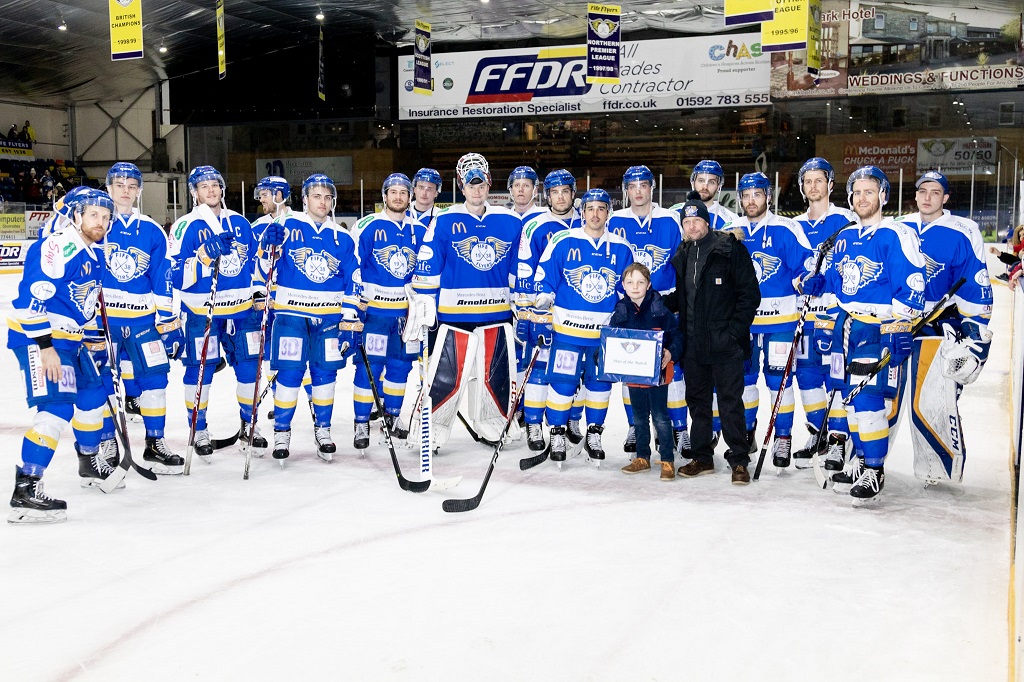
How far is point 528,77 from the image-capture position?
1667 centimetres

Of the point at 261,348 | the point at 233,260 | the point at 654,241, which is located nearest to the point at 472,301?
the point at 654,241

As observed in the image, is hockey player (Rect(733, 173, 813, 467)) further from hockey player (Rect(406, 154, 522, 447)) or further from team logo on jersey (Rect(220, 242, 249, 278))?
team logo on jersey (Rect(220, 242, 249, 278))

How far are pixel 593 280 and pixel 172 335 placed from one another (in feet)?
6.67

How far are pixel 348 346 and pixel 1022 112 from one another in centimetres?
1337

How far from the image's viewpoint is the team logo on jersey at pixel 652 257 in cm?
471

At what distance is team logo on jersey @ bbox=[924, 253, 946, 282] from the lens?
3.90 m

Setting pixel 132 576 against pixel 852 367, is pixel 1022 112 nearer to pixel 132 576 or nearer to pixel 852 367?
pixel 852 367

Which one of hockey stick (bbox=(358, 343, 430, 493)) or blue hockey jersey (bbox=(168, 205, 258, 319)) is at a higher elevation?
blue hockey jersey (bbox=(168, 205, 258, 319))

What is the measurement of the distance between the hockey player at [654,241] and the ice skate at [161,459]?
2115 millimetres

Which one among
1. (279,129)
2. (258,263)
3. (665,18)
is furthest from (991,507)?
(279,129)

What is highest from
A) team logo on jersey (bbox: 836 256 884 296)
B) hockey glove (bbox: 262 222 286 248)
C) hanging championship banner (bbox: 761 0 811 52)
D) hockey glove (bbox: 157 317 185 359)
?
hanging championship banner (bbox: 761 0 811 52)

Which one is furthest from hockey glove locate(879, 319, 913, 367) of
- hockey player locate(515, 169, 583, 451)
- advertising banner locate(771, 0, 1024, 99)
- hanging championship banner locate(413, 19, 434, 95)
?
advertising banner locate(771, 0, 1024, 99)

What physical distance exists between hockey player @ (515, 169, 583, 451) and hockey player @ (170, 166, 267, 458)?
1.34 meters

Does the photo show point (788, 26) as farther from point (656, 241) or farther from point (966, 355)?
point (966, 355)
